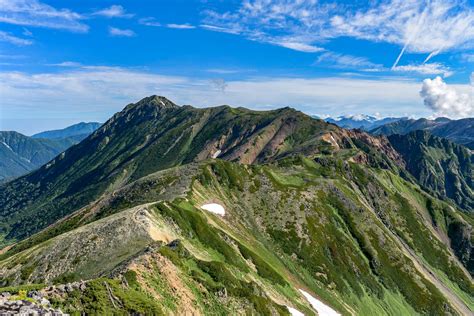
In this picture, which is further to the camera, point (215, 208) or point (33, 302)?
point (215, 208)

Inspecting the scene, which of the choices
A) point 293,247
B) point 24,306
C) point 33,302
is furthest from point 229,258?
point 24,306

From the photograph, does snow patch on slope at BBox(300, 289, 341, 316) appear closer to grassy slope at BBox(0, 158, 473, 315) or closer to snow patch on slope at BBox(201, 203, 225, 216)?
grassy slope at BBox(0, 158, 473, 315)

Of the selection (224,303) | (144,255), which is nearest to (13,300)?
(144,255)

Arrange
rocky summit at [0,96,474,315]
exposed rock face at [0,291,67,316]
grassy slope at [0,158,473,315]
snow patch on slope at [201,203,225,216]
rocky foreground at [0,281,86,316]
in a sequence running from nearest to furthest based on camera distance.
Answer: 1. exposed rock face at [0,291,67,316]
2. rocky foreground at [0,281,86,316]
3. rocky summit at [0,96,474,315]
4. grassy slope at [0,158,473,315]
5. snow patch on slope at [201,203,225,216]

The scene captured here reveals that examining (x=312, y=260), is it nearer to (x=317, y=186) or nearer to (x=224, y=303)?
(x=317, y=186)

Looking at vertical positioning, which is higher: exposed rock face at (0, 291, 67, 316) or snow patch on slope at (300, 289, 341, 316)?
exposed rock face at (0, 291, 67, 316)

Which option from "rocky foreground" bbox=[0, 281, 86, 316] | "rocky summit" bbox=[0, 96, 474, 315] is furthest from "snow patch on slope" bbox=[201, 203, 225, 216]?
"rocky foreground" bbox=[0, 281, 86, 316]

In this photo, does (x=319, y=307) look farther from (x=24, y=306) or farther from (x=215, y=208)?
(x=24, y=306)
